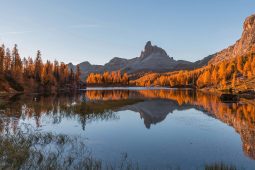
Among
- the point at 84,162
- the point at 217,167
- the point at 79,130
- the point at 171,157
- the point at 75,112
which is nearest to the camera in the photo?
the point at 217,167

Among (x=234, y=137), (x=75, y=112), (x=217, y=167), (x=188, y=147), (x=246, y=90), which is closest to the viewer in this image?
(x=217, y=167)

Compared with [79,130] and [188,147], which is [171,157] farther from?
[79,130]

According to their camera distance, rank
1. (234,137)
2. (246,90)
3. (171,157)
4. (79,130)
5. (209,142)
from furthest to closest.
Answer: (246,90) < (79,130) < (234,137) < (209,142) < (171,157)

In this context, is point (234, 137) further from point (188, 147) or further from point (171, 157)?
point (171, 157)

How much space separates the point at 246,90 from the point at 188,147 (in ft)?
267

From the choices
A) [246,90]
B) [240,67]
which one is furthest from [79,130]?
[240,67]

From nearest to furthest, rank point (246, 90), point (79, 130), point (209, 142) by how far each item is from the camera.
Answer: point (209, 142)
point (79, 130)
point (246, 90)

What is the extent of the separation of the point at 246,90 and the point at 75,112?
7597 centimetres

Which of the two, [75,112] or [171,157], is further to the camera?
[75,112]

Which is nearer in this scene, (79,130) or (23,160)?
(23,160)

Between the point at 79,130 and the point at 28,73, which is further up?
the point at 28,73

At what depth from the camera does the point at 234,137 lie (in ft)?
80.7

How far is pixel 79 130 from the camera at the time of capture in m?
26.6

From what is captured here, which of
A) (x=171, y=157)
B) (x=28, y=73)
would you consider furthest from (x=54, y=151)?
(x=28, y=73)
